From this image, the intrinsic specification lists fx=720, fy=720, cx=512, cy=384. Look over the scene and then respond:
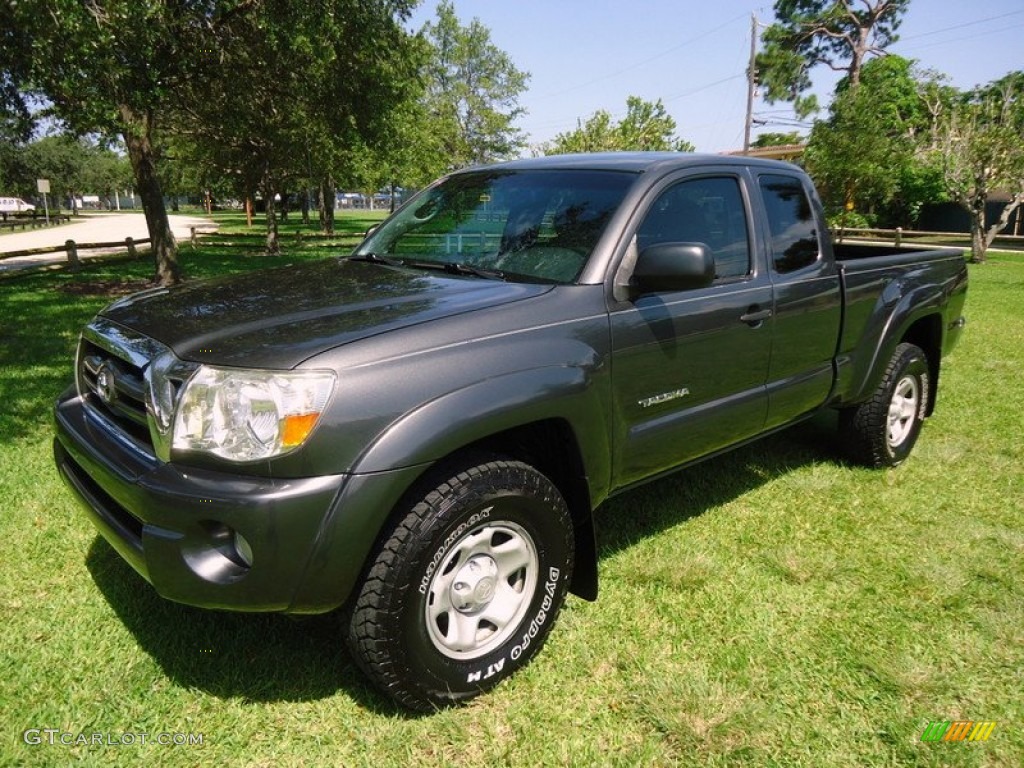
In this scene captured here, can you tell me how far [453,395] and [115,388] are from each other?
1.23 meters

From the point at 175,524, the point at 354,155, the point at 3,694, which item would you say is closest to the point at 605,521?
the point at 175,524

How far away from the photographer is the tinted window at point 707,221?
9.93 feet

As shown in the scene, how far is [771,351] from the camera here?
11.3 ft

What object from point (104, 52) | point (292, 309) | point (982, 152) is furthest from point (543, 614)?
point (982, 152)

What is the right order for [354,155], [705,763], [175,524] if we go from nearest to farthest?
[175,524] < [705,763] < [354,155]

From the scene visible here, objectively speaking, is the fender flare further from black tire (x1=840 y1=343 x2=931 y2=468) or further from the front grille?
the front grille

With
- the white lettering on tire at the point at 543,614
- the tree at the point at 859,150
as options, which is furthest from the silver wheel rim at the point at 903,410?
the tree at the point at 859,150

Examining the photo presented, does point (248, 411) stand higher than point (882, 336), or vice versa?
point (248, 411)

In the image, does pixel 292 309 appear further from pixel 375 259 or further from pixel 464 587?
pixel 464 587

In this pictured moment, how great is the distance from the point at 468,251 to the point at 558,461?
1.02m

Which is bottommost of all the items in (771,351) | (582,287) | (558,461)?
(558,461)

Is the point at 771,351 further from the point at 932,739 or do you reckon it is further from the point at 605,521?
the point at 932,739

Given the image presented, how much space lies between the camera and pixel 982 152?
1925 cm

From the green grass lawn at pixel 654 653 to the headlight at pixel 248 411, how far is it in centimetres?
99
